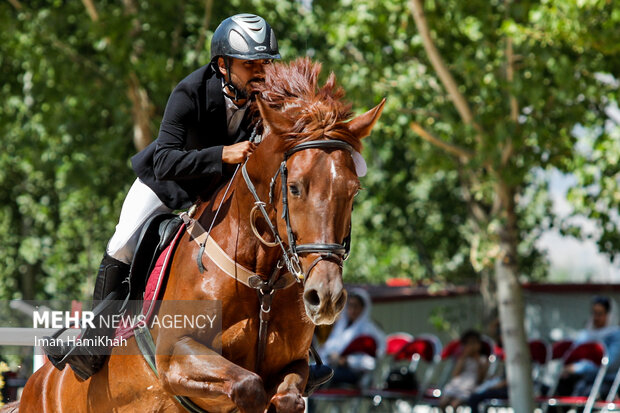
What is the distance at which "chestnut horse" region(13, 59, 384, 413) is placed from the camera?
3.89 metres

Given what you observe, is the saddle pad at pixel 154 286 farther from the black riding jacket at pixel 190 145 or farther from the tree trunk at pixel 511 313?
the tree trunk at pixel 511 313

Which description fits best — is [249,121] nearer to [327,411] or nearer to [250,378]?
[250,378]

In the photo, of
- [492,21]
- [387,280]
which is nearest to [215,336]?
[492,21]

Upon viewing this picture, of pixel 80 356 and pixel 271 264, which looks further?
pixel 80 356

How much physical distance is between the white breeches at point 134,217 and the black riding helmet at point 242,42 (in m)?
0.76

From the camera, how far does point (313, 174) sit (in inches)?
155

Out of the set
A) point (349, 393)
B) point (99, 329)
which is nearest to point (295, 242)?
point (99, 329)

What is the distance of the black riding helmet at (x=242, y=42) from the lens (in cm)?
461

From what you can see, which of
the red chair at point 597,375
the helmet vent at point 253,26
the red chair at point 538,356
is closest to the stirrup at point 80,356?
the helmet vent at point 253,26

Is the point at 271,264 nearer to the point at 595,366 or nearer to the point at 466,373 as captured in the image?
the point at 595,366

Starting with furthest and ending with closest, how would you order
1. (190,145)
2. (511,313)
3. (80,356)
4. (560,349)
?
(560,349) → (511,313) → (80,356) → (190,145)

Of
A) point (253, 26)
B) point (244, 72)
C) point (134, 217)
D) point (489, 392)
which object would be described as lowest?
point (489, 392)

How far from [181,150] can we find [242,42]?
0.64 metres

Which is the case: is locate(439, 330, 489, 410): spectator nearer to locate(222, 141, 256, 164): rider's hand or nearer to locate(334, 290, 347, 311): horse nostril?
locate(222, 141, 256, 164): rider's hand
